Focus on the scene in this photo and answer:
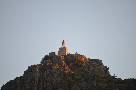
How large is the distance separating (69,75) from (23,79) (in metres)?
21.5

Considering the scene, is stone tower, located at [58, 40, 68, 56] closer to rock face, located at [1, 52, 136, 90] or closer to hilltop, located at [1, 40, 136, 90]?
hilltop, located at [1, 40, 136, 90]

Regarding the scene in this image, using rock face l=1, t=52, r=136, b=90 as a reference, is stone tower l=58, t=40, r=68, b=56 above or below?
above

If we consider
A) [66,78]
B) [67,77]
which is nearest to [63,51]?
[67,77]

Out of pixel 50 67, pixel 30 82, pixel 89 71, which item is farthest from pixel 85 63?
pixel 30 82

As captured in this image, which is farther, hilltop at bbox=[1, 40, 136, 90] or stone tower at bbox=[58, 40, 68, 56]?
stone tower at bbox=[58, 40, 68, 56]

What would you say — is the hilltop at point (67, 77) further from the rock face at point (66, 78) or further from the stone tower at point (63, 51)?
the stone tower at point (63, 51)

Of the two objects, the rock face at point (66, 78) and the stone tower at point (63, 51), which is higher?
the stone tower at point (63, 51)

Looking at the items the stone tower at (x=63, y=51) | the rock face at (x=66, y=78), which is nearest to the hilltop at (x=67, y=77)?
the rock face at (x=66, y=78)

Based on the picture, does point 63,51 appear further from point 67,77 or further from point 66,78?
point 66,78

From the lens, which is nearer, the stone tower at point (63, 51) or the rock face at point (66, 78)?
the rock face at point (66, 78)

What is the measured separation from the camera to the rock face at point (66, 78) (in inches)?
5295

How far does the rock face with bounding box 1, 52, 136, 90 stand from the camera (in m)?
134

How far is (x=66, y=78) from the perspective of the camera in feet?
449

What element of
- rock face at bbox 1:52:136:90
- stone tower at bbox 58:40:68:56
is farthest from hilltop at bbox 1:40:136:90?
stone tower at bbox 58:40:68:56
